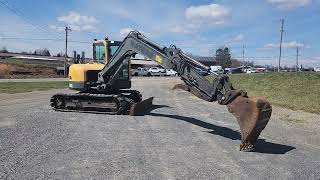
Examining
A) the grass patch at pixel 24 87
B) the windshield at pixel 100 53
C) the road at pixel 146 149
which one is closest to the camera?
the road at pixel 146 149

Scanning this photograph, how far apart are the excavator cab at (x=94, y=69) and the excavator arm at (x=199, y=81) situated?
18.8 inches

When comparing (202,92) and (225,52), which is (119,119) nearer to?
(202,92)

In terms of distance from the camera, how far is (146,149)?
10.2 metres

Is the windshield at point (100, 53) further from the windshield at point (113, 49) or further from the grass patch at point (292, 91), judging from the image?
the grass patch at point (292, 91)

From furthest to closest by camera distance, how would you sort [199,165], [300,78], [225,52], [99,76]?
[225,52]
[300,78]
[99,76]
[199,165]

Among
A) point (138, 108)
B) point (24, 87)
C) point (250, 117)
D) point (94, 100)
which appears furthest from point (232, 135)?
point (24, 87)

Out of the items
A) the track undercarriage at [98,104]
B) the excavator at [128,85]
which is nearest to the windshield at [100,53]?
the excavator at [128,85]

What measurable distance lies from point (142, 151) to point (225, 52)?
132 meters

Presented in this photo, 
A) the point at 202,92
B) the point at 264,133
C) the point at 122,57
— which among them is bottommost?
the point at 264,133

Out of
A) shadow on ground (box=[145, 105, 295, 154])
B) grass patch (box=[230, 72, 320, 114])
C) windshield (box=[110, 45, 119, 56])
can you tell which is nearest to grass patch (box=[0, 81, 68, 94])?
windshield (box=[110, 45, 119, 56])

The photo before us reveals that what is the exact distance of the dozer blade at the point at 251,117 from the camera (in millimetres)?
10188

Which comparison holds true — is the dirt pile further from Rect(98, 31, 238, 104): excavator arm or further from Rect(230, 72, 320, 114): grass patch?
Rect(98, 31, 238, 104): excavator arm

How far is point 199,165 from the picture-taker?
29.0 ft

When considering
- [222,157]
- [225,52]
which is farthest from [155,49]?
[225,52]
